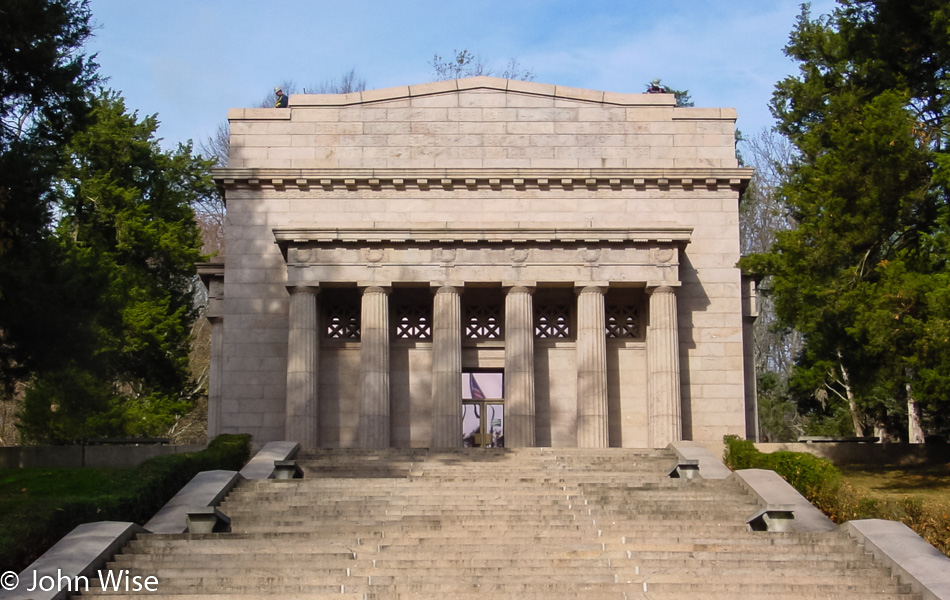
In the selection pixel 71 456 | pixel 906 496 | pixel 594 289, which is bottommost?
pixel 906 496

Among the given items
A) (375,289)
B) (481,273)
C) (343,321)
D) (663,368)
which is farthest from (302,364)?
(663,368)

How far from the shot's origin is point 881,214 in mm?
29750

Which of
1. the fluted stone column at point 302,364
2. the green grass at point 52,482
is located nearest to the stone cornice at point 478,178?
the fluted stone column at point 302,364

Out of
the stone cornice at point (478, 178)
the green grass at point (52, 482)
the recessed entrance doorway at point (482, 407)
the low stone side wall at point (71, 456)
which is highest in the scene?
the stone cornice at point (478, 178)

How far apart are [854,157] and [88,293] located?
1935cm

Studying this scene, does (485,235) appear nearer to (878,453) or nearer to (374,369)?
(374,369)

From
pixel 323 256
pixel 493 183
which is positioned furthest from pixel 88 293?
pixel 493 183

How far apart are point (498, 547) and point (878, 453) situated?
18.0 metres

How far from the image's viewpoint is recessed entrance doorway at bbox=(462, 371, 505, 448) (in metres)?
36.3

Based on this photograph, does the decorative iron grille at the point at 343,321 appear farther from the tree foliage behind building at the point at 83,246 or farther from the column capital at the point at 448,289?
the tree foliage behind building at the point at 83,246

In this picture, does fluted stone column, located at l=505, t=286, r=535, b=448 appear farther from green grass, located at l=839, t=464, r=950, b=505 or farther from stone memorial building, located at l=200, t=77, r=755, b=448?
green grass, located at l=839, t=464, r=950, b=505

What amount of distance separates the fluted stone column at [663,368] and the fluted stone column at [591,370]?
1.47 meters

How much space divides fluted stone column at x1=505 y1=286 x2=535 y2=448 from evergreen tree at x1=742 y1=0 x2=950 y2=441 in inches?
263

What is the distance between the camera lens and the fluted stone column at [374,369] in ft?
111
